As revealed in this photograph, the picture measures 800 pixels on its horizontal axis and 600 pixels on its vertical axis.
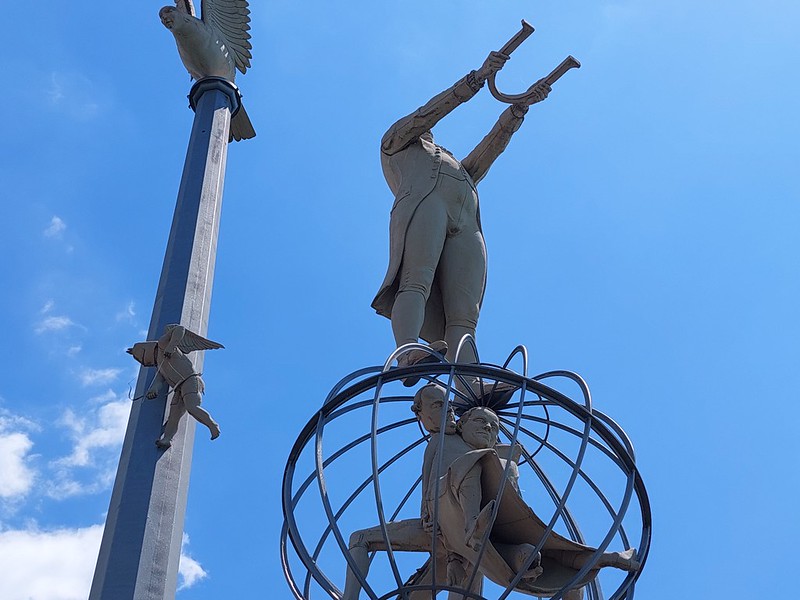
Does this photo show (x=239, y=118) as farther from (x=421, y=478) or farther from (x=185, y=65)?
(x=421, y=478)

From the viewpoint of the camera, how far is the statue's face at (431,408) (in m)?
11.4

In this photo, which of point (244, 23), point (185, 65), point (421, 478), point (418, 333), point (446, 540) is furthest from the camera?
point (244, 23)

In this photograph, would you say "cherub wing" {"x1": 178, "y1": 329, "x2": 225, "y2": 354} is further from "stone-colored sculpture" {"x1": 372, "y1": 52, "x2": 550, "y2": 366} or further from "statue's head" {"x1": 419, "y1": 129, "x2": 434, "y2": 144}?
"statue's head" {"x1": 419, "y1": 129, "x2": 434, "y2": 144}

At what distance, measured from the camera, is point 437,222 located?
1445 cm

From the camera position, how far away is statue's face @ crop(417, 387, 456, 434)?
11.4 m

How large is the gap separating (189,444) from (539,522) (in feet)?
11.9

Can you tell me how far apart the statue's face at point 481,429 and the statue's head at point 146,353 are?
299 cm

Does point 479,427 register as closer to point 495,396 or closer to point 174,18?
point 495,396

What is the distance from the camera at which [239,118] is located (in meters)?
17.1

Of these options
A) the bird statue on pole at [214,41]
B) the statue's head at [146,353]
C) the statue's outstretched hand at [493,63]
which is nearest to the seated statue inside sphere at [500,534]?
the statue's head at [146,353]

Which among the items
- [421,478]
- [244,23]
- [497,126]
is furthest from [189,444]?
[244,23]

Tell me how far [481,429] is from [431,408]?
534 mm

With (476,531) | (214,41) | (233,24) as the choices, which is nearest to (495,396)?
(476,531)

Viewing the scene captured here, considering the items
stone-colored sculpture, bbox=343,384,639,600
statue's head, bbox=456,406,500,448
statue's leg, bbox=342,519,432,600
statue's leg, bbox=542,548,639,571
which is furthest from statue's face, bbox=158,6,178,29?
statue's leg, bbox=542,548,639,571
